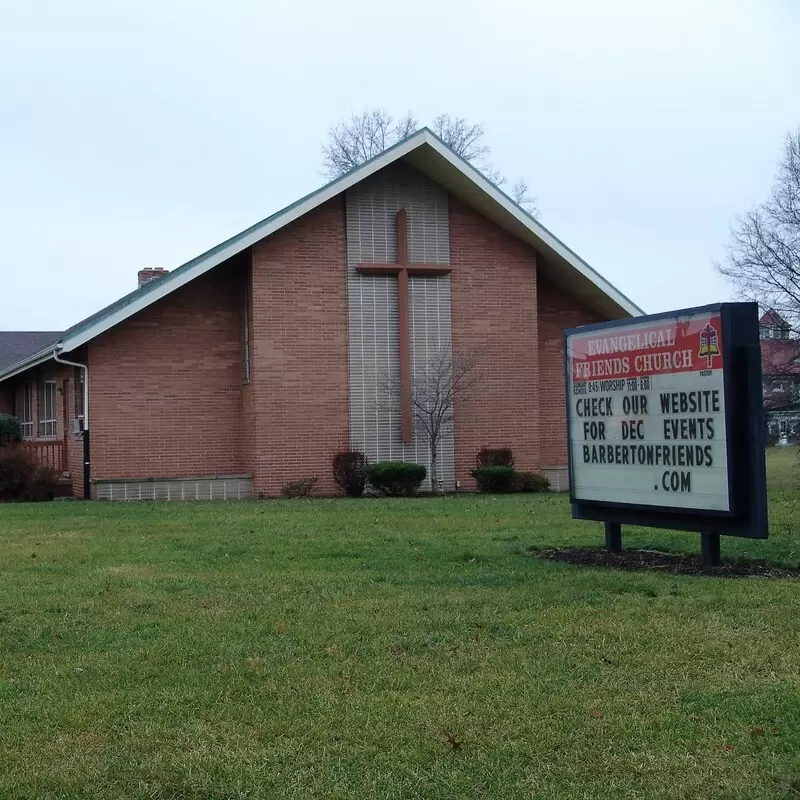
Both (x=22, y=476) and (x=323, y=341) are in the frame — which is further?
(x=323, y=341)

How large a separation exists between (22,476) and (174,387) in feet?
11.3

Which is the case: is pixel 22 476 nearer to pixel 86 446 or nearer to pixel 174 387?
pixel 86 446

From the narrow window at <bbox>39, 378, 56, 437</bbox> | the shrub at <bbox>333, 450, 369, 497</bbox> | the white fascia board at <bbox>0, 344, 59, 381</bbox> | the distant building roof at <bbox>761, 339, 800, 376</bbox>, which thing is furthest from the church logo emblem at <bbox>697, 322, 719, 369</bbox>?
the distant building roof at <bbox>761, 339, 800, 376</bbox>

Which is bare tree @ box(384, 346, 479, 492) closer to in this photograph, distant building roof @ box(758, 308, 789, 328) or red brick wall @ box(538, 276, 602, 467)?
red brick wall @ box(538, 276, 602, 467)

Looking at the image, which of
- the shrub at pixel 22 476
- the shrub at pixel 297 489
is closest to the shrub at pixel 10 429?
the shrub at pixel 22 476

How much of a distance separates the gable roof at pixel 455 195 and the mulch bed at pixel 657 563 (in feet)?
38.7

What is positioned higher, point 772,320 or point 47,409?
point 772,320

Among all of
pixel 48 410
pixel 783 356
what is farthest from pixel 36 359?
pixel 783 356

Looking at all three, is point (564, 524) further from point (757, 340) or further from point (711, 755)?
point (711, 755)

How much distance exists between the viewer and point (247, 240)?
2178 cm

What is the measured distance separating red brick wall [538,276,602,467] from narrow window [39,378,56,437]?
11.8m

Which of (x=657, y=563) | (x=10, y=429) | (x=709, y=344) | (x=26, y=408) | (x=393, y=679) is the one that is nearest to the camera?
(x=393, y=679)

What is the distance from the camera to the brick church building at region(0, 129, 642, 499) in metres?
22.6

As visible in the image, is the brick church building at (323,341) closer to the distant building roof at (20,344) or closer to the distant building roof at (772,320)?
the distant building roof at (772,320)
